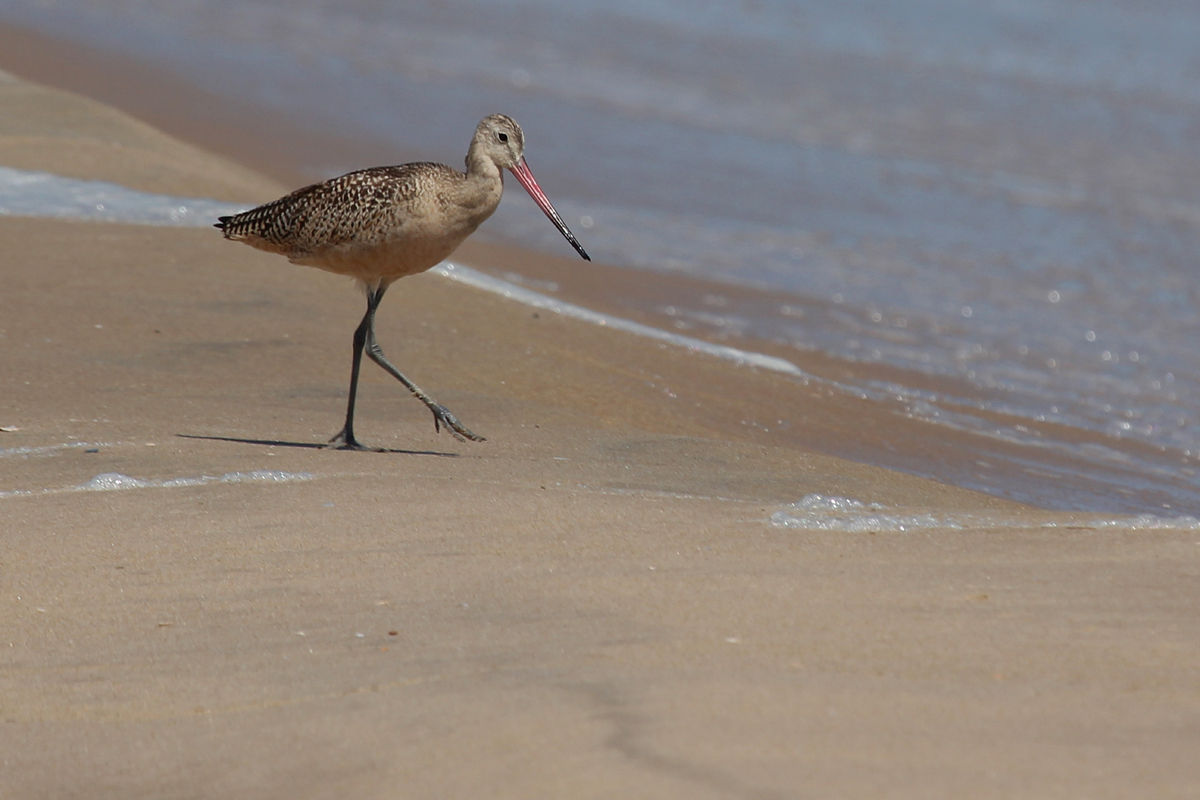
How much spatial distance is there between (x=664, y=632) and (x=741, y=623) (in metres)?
0.19

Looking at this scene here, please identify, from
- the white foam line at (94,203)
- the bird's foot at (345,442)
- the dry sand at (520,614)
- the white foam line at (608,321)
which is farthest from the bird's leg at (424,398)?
the white foam line at (94,203)

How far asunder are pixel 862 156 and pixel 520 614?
37.8 feet

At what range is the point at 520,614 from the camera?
375cm

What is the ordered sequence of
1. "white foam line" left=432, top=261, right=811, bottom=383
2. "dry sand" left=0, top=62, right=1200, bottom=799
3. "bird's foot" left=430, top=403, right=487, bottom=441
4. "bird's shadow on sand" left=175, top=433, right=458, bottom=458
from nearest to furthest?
"dry sand" left=0, top=62, right=1200, bottom=799
"bird's shadow on sand" left=175, top=433, right=458, bottom=458
"bird's foot" left=430, top=403, right=487, bottom=441
"white foam line" left=432, top=261, right=811, bottom=383

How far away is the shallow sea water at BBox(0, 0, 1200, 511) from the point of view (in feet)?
28.8

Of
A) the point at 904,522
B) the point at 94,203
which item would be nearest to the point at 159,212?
the point at 94,203

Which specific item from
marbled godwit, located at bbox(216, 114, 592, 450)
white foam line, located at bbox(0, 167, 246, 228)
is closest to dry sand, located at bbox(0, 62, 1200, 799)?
marbled godwit, located at bbox(216, 114, 592, 450)

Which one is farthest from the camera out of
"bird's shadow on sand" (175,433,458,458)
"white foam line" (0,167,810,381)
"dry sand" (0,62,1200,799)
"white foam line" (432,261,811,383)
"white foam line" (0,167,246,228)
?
"white foam line" (0,167,246,228)

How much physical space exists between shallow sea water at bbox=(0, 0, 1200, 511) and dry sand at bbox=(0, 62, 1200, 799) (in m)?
2.37

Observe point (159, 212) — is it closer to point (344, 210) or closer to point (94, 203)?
point (94, 203)

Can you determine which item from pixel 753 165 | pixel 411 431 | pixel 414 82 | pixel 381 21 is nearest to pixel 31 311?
pixel 411 431

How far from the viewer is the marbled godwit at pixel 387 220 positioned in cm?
592

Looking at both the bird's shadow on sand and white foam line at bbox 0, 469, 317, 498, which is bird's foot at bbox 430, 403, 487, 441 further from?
white foam line at bbox 0, 469, 317, 498

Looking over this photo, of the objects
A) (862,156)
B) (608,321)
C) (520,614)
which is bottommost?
(520,614)
